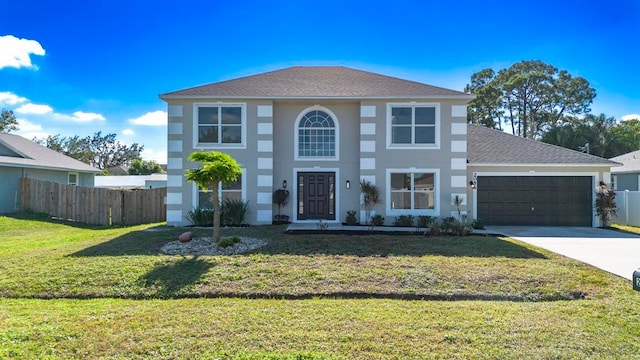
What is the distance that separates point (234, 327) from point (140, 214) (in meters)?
13.1

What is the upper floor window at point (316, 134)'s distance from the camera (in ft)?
43.4

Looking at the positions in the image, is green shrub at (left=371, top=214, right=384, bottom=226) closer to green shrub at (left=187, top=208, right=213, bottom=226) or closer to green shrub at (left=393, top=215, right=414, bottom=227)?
green shrub at (left=393, top=215, right=414, bottom=227)

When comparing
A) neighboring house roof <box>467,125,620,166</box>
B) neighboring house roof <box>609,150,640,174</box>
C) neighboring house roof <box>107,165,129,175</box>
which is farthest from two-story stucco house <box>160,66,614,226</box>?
neighboring house roof <box>107,165,129,175</box>

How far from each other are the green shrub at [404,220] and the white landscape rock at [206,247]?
5531 mm

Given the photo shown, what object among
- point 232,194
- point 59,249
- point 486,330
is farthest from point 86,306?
point 232,194

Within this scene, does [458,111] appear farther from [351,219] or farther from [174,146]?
[174,146]

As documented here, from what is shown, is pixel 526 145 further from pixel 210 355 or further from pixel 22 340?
pixel 22 340

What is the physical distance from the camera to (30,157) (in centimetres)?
1859

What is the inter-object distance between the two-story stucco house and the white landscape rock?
3.48 m

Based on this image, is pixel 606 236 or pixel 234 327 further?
pixel 606 236

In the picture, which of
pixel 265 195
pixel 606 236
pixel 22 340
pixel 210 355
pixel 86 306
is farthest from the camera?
pixel 265 195

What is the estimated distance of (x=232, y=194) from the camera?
12.9m

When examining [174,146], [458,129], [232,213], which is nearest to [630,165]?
[458,129]

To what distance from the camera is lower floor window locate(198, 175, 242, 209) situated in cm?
1275
